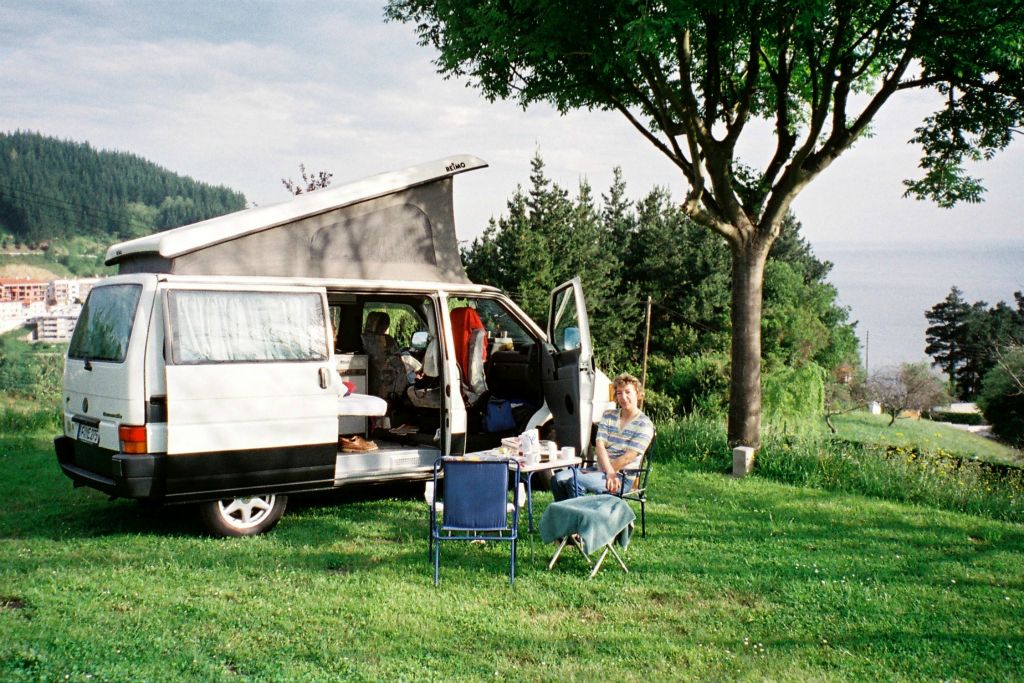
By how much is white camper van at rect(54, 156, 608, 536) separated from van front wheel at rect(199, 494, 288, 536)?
0.05 ft

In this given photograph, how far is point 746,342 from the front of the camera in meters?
10.5

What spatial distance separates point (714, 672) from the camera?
4.08m

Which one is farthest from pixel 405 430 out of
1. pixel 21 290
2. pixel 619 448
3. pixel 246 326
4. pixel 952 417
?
pixel 952 417

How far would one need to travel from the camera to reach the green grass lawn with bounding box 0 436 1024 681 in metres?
4.12

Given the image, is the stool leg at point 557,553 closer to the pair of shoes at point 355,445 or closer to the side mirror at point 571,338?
the side mirror at point 571,338

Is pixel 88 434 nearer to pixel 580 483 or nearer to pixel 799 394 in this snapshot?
pixel 580 483

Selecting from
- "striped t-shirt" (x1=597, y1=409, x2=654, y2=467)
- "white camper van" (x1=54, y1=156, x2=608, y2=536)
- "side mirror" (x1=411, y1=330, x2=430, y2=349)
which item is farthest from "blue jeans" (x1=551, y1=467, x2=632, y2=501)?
"side mirror" (x1=411, y1=330, x2=430, y2=349)

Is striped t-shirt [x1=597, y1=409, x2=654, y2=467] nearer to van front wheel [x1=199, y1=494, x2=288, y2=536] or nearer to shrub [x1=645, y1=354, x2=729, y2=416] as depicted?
van front wheel [x1=199, y1=494, x2=288, y2=536]

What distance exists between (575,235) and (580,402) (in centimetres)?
3207

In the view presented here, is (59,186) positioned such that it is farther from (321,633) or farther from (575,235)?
(321,633)

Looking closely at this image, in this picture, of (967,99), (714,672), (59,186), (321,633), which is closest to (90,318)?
(321,633)

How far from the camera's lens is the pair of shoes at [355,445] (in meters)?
7.37

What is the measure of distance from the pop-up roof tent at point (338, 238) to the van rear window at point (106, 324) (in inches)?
9.8

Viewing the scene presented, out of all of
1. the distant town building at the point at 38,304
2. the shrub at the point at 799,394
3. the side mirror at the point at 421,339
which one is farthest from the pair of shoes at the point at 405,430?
the distant town building at the point at 38,304
